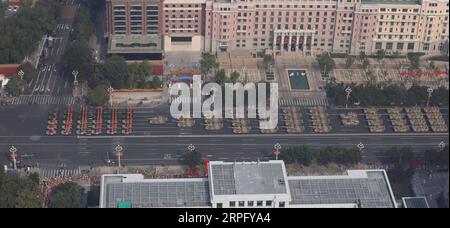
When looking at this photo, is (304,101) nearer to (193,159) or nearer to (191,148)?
(191,148)

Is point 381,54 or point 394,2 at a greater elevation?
point 394,2

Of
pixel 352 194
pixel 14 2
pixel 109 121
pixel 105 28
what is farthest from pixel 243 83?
pixel 14 2

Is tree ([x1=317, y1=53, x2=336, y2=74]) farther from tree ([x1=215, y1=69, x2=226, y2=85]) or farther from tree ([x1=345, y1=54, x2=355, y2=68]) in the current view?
tree ([x1=215, y1=69, x2=226, y2=85])

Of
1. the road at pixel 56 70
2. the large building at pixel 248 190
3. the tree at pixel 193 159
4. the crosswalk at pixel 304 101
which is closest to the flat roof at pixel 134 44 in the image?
the road at pixel 56 70

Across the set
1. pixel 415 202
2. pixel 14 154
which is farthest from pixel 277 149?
pixel 14 154

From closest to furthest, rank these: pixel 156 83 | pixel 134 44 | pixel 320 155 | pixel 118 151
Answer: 1. pixel 118 151
2. pixel 320 155
3. pixel 156 83
4. pixel 134 44

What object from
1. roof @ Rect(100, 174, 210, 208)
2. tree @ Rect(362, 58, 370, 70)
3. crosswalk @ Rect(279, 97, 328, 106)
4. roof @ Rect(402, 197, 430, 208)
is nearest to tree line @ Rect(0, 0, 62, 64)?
crosswalk @ Rect(279, 97, 328, 106)
